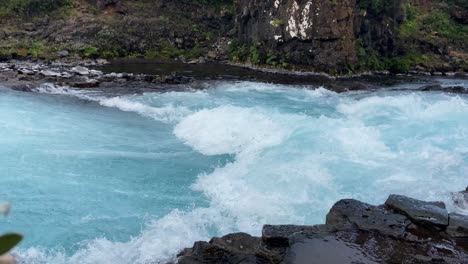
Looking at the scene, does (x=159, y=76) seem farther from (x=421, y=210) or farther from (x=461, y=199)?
(x=421, y=210)

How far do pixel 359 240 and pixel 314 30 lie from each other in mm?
27072

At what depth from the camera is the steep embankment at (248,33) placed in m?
33.8

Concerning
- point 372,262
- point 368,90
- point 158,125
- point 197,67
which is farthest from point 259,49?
point 372,262

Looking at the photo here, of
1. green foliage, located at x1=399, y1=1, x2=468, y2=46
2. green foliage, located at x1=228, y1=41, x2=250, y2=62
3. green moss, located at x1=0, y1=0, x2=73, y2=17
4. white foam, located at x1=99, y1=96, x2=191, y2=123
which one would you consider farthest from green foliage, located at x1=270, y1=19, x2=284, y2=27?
green moss, located at x1=0, y1=0, x2=73, y2=17

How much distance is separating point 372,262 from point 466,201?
15.3ft

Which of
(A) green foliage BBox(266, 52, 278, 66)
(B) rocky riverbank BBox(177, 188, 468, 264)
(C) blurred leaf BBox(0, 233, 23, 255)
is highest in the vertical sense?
(C) blurred leaf BBox(0, 233, 23, 255)

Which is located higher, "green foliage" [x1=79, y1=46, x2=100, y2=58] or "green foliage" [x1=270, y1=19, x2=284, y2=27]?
"green foliage" [x1=270, y1=19, x2=284, y2=27]

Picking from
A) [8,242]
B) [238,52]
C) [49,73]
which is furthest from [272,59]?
[8,242]

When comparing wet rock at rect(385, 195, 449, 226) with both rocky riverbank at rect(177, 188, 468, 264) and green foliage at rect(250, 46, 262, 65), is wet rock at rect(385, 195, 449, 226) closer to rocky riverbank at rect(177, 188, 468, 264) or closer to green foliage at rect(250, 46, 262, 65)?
rocky riverbank at rect(177, 188, 468, 264)

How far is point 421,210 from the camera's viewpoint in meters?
9.03

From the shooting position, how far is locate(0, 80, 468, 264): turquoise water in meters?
10.2

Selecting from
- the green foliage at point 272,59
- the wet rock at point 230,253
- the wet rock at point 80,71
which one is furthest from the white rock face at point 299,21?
the wet rock at point 230,253

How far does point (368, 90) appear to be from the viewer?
93.0 ft

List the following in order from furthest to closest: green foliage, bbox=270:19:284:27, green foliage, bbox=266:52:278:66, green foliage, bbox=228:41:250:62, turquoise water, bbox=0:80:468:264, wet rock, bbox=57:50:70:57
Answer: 1. green foliage, bbox=228:41:250:62
2. green foliage, bbox=266:52:278:66
3. wet rock, bbox=57:50:70:57
4. green foliage, bbox=270:19:284:27
5. turquoise water, bbox=0:80:468:264
